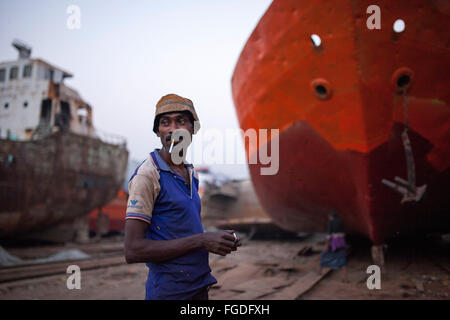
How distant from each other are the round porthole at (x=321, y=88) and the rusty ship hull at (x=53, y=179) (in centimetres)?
1023

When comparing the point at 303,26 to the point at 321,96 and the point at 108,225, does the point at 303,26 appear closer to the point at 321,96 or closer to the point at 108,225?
the point at 321,96

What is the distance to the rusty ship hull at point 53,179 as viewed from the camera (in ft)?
33.8

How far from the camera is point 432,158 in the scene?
4.36m

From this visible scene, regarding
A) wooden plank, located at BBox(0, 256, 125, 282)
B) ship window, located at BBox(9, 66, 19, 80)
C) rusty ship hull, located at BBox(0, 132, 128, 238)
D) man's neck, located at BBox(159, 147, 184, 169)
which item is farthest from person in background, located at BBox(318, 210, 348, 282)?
ship window, located at BBox(9, 66, 19, 80)

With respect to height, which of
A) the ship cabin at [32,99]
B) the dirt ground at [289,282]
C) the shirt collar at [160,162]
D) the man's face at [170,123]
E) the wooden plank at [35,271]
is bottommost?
the wooden plank at [35,271]

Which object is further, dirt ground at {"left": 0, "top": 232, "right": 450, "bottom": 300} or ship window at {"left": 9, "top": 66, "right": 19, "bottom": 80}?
ship window at {"left": 9, "top": 66, "right": 19, "bottom": 80}

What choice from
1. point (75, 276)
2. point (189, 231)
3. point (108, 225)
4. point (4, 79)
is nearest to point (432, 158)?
point (189, 231)

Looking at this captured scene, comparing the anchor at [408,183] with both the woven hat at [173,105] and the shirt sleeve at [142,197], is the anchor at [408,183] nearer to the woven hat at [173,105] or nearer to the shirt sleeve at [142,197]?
the woven hat at [173,105]

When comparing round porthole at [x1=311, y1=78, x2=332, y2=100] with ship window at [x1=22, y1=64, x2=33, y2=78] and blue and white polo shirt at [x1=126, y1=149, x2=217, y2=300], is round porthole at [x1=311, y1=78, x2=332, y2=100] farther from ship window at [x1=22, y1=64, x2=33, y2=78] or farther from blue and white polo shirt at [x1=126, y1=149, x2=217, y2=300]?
ship window at [x1=22, y1=64, x2=33, y2=78]

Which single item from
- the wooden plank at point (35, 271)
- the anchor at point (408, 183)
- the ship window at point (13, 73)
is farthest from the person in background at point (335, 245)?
the ship window at point (13, 73)

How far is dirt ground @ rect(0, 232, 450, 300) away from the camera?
13.6 feet

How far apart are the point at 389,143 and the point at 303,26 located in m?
2.07

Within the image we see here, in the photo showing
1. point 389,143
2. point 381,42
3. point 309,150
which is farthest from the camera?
point 309,150

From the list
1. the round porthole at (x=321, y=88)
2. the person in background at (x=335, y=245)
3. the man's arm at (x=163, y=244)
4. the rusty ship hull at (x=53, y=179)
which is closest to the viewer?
the man's arm at (x=163, y=244)
